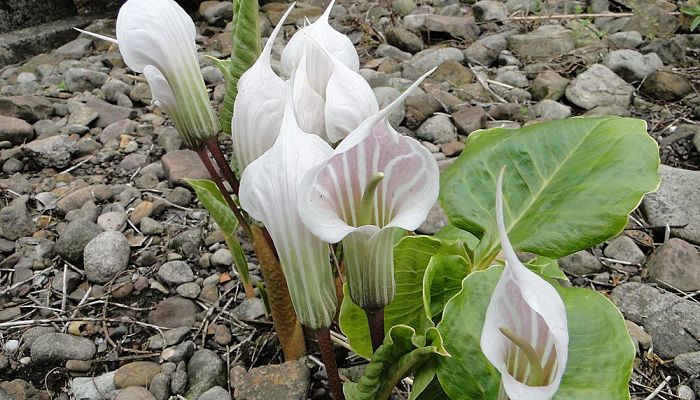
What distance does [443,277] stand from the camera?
1.07 meters

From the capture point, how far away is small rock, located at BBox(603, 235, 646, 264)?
174 cm

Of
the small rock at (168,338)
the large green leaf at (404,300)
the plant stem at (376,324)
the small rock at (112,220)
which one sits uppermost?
the plant stem at (376,324)

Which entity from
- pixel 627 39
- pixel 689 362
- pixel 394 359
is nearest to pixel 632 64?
pixel 627 39

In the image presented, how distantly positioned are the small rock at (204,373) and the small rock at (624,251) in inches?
42.0

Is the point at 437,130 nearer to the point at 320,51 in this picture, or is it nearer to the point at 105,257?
the point at 105,257

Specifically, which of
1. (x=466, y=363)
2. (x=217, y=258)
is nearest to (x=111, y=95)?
(x=217, y=258)

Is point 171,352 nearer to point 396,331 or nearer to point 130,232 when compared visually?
point 130,232

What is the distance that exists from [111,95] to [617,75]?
2.14 metres

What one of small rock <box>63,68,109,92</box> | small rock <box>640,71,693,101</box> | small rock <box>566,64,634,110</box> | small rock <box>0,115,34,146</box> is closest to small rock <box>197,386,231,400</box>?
small rock <box>0,115,34,146</box>

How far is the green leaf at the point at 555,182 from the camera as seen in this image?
3.27 feet

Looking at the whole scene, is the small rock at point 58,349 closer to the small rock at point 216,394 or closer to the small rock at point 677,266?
the small rock at point 216,394

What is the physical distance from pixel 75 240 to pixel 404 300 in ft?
3.52

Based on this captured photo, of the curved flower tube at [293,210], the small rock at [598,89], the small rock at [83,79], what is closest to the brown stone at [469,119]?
the small rock at [598,89]

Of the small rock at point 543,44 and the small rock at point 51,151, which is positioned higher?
the small rock at point 51,151
